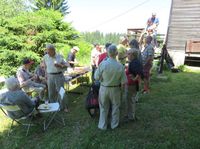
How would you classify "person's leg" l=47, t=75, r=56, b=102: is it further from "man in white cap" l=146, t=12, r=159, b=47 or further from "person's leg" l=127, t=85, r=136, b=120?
"man in white cap" l=146, t=12, r=159, b=47

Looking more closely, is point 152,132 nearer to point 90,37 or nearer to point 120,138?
point 120,138

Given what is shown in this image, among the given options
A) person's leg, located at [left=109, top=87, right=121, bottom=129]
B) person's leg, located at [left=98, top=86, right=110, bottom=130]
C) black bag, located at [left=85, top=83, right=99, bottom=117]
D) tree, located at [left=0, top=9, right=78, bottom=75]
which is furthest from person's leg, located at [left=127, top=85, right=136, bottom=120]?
tree, located at [left=0, top=9, right=78, bottom=75]

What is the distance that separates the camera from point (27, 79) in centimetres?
605

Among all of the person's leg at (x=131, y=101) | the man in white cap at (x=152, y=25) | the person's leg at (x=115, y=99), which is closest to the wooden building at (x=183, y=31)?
the man in white cap at (x=152, y=25)

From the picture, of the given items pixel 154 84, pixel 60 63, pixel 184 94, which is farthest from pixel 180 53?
pixel 60 63

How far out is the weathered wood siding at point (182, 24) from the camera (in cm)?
1201

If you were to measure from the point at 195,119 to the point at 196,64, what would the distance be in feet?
26.7

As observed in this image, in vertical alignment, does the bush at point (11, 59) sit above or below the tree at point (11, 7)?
below

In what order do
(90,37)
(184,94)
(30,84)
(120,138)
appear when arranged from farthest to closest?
(90,37) → (184,94) → (30,84) → (120,138)

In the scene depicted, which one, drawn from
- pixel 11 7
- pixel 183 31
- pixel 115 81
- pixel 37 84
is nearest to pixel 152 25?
pixel 183 31

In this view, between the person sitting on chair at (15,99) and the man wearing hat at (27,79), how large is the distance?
1.55 meters

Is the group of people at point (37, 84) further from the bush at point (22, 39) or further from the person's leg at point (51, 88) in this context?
the bush at point (22, 39)

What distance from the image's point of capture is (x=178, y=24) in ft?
41.3

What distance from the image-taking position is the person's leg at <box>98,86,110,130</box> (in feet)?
14.0
